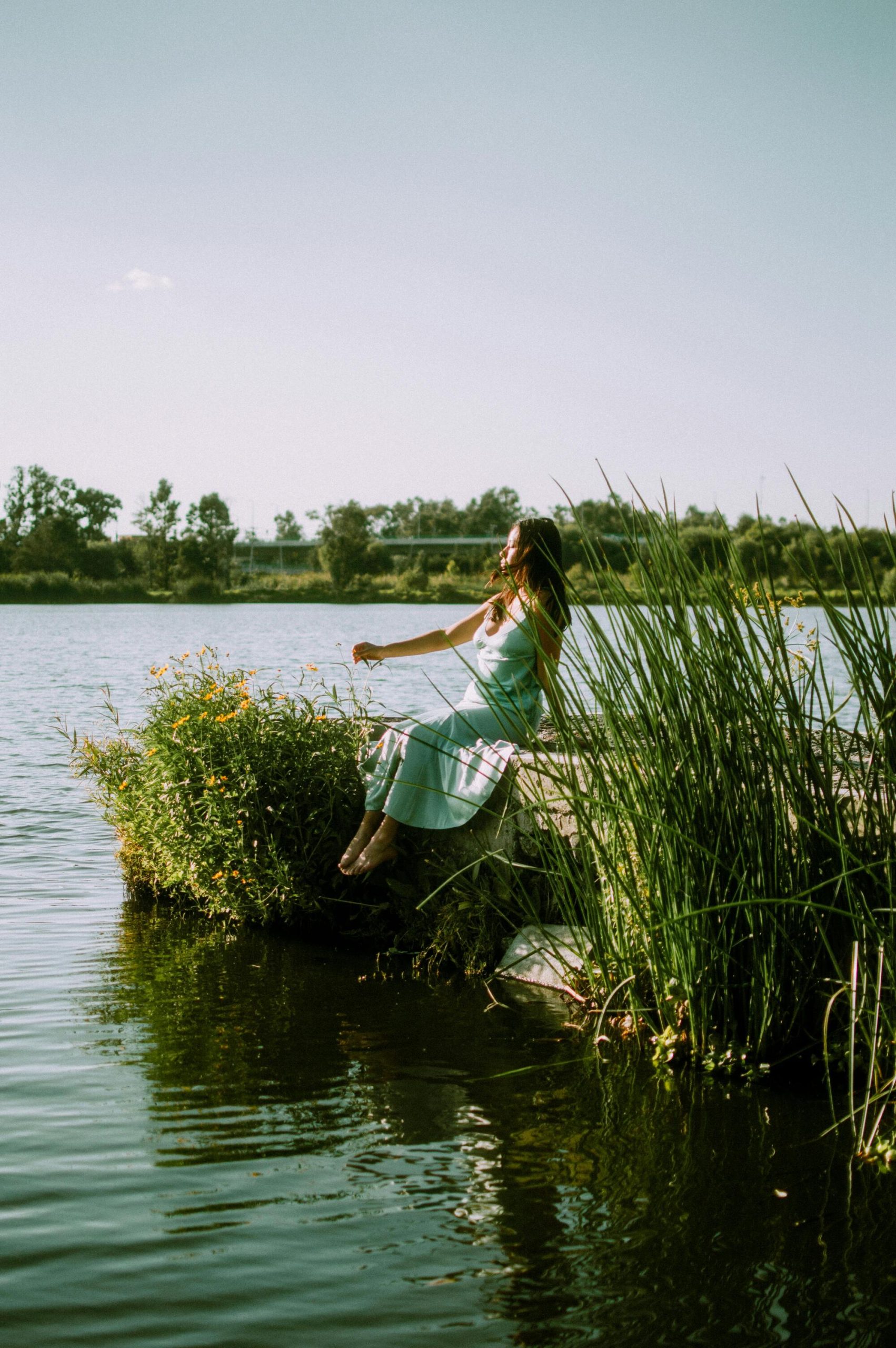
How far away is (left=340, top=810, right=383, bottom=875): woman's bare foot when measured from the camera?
15.6 ft

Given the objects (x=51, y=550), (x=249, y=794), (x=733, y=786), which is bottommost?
(x=249, y=794)

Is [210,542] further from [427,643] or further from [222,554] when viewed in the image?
[427,643]

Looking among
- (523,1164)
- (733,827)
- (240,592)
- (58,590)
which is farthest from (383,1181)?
(240,592)

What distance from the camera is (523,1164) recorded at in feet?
9.92

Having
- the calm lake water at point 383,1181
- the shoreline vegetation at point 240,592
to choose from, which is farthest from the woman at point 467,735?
the shoreline vegetation at point 240,592

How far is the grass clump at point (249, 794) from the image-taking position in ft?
16.6

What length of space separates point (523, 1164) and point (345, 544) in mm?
72736

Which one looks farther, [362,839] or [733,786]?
[362,839]

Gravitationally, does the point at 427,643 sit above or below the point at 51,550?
below

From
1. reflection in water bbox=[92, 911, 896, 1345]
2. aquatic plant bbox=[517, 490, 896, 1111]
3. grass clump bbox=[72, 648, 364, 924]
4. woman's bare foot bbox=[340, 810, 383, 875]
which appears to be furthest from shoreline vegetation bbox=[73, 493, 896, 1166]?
grass clump bbox=[72, 648, 364, 924]

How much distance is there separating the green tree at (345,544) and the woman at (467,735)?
64928mm

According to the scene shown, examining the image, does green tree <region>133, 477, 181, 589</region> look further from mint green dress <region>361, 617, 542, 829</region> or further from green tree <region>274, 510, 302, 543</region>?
mint green dress <region>361, 617, 542, 829</region>

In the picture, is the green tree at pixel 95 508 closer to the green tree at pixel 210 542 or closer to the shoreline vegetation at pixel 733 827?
the green tree at pixel 210 542

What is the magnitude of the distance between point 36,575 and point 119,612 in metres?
13.8
